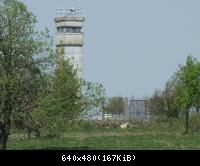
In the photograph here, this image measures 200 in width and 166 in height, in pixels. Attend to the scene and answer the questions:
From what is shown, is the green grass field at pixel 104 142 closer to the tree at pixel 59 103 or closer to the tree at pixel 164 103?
the tree at pixel 59 103

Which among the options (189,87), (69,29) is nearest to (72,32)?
(69,29)

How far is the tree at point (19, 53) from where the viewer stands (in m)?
22.9

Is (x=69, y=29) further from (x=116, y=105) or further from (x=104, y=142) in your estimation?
(x=104, y=142)

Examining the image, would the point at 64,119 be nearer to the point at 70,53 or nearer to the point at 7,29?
the point at 7,29

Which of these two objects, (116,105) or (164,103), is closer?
(164,103)

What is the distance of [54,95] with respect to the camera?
2414cm

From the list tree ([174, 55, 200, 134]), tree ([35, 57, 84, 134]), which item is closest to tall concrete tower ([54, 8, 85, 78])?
tree ([174, 55, 200, 134])

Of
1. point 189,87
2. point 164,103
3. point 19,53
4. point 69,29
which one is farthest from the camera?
point 69,29

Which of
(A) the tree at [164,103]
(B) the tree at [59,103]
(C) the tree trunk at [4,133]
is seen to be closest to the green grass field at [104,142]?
(B) the tree at [59,103]

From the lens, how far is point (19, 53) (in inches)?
914

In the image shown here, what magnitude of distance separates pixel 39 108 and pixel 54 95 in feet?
4.94

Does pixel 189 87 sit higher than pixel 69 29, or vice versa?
pixel 69 29

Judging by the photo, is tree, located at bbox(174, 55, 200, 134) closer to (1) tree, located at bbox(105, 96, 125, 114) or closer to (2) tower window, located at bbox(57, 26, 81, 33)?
(2) tower window, located at bbox(57, 26, 81, 33)
